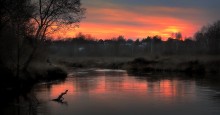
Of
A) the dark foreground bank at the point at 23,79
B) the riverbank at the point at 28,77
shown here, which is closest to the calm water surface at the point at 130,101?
the dark foreground bank at the point at 23,79

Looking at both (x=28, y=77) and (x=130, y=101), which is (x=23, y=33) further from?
(x=130, y=101)

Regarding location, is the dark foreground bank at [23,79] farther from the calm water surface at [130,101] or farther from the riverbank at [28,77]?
the calm water surface at [130,101]

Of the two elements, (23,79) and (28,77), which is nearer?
(23,79)

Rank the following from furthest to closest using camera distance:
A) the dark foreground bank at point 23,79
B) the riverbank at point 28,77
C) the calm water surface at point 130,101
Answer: the riverbank at point 28,77, the dark foreground bank at point 23,79, the calm water surface at point 130,101

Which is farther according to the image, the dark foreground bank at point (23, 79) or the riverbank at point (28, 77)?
the riverbank at point (28, 77)

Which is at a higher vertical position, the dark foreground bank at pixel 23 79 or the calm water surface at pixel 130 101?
the dark foreground bank at pixel 23 79

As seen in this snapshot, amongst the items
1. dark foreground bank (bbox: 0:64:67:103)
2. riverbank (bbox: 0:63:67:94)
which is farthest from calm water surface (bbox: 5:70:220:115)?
riverbank (bbox: 0:63:67:94)

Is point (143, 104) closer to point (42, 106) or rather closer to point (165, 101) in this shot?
point (165, 101)

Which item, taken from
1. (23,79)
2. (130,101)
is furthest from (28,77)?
(130,101)

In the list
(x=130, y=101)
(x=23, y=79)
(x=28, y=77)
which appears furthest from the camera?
(x=28, y=77)

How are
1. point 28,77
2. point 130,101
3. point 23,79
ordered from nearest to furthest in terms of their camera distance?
point 130,101
point 23,79
point 28,77

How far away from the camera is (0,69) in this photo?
34.1 m

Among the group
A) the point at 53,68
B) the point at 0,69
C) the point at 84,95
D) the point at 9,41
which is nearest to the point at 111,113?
the point at 84,95

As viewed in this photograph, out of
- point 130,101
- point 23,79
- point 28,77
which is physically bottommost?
A: point 130,101
